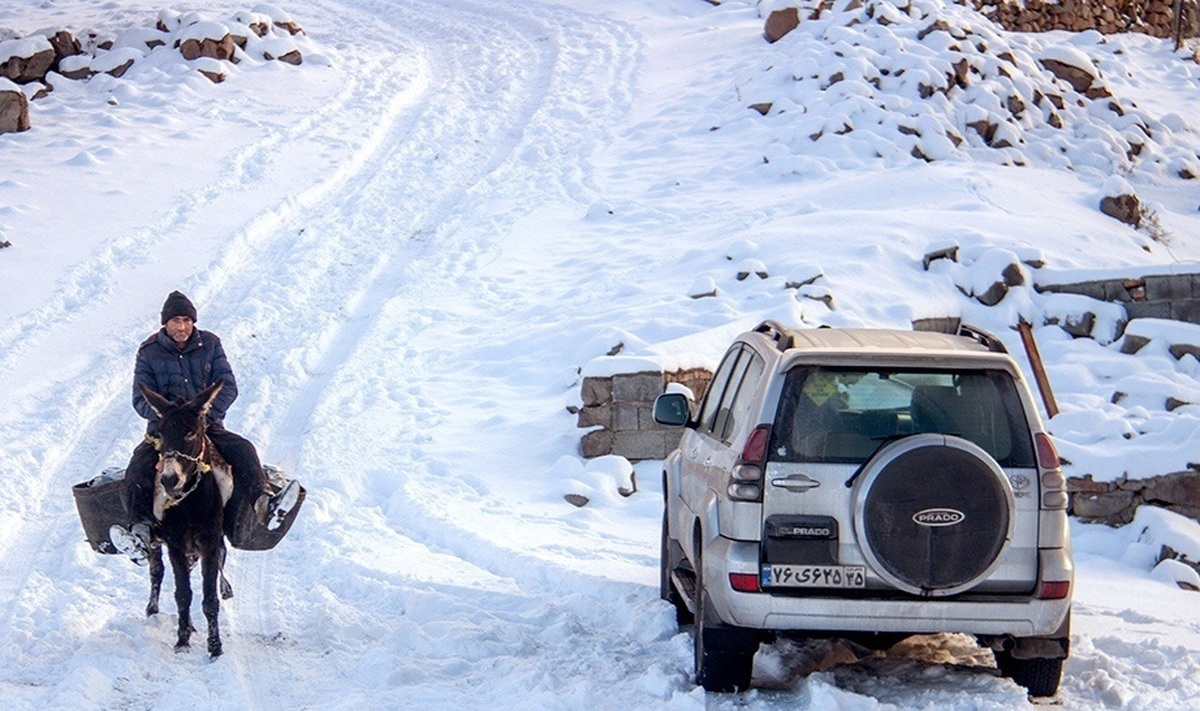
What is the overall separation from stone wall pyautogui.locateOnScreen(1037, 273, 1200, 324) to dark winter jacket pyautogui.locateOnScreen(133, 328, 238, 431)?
38.9ft

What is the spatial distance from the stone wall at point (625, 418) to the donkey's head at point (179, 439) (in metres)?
6.45

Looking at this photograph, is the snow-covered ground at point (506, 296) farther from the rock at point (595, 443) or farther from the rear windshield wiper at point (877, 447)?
the rear windshield wiper at point (877, 447)

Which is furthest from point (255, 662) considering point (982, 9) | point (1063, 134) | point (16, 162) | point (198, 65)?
point (982, 9)

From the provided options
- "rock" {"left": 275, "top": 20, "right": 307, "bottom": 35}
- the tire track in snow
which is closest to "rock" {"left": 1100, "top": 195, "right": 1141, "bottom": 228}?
the tire track in snow

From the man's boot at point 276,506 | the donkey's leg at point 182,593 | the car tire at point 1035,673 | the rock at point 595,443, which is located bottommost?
the rock at point 595,443

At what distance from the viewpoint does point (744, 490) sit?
658 cm

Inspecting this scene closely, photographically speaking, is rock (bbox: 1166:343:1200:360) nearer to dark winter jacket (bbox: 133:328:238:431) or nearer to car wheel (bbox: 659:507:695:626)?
car wheel (bbox: 659:507:695:626)

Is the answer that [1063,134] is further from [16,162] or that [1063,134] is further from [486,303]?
[16,162]

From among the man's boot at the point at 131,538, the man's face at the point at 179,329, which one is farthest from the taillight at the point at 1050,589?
the man's face at the point at 179,329

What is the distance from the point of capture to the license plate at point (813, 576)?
6.47m

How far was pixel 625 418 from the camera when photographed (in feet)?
46.3

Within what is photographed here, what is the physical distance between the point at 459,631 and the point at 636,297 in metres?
9.39

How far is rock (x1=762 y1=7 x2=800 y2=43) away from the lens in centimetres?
2953

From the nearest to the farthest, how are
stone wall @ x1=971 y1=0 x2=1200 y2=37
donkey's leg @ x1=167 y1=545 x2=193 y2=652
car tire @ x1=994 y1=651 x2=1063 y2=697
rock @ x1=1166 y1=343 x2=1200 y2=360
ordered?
car tire @ x1=994 y1=651 x2=1063 y2=697
donkey's leg @ x1=167 y1=545 x2=193 y2=652
rock @ x1=1166 y1=343 x2=1200 y2=360
stone wall @ x1=971 y1=0 x2=1200 y2=37
